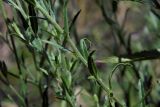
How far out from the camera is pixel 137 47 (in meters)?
2.35

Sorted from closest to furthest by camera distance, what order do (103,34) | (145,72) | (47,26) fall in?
(47,26), (145,72), (103,34)

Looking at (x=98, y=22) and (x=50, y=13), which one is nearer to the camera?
(x=50, y=13)

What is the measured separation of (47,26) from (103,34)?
3.60 m

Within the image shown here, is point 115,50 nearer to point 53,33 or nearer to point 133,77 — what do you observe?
point 133,77

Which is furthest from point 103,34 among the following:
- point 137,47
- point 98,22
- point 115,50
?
Answer: point 115,50

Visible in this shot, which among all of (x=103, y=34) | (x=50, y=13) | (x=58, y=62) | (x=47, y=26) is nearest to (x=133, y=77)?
(x=47, y=26)

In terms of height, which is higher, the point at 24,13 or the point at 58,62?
the point at 24,13

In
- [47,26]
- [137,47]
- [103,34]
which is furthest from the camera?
[103,34]

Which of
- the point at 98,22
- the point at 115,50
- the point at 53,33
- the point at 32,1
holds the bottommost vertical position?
the point at 98,22

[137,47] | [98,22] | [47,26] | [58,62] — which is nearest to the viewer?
[58,62]

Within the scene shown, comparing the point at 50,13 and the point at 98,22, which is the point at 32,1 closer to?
the point at 50,13

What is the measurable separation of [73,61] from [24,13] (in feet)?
0.70

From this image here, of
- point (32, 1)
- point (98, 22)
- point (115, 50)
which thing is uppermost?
point (32, 1)

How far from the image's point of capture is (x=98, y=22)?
5.57m
